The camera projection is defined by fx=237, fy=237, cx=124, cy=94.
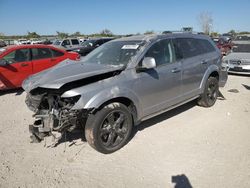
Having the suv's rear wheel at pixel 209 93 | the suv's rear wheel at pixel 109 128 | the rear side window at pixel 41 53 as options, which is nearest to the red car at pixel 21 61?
the rear side window at pixel 41 53

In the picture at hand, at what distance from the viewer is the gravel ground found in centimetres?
317

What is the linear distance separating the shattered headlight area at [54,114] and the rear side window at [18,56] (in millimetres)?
4289

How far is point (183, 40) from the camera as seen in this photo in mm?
5059

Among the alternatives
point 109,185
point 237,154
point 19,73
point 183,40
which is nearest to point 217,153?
point 237,154

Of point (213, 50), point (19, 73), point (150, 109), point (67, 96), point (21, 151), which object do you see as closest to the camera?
point (67, 96)

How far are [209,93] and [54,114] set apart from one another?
395 cm

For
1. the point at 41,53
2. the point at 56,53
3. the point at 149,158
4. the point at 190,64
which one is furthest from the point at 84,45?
the point at 149,158

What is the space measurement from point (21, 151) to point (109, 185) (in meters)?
→ 1.78

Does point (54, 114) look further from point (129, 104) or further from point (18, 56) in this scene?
point (18, 56)

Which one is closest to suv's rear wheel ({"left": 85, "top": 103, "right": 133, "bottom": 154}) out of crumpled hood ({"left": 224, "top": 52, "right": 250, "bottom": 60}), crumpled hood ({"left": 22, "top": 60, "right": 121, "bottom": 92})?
crumpled hood ({"left": 22, "top": 60, "right": 121, "bottom": 92})

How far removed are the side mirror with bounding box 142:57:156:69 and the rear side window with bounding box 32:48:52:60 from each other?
5419 millimetres

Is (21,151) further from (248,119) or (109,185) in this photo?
(248,119)

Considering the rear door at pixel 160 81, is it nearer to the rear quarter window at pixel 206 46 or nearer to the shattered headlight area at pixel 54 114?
the shattered headlight area at pixel 54 114

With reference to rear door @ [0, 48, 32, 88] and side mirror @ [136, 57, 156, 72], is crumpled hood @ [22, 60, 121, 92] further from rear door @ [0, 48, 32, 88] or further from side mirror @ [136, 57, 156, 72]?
rear door @ [0, 48, 32, 88]
